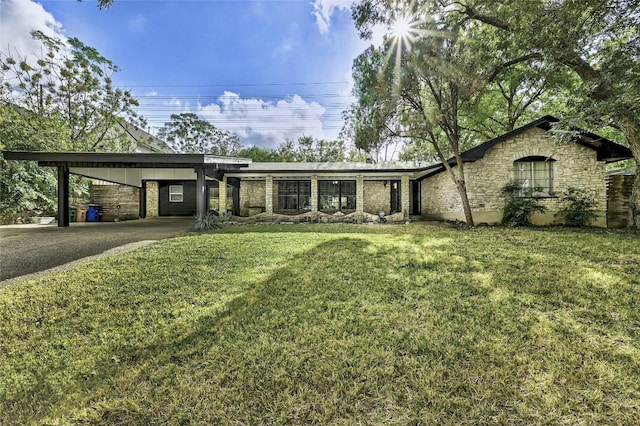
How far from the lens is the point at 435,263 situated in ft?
15.7

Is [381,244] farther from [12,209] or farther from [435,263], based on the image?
[12,209]

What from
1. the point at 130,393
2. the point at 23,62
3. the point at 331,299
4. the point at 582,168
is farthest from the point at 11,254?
the point at 582,168

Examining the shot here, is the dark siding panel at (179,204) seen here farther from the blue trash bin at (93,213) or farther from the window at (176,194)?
the blue trash bin at (93,213)

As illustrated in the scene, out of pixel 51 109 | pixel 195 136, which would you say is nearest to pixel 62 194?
pixel 51 109

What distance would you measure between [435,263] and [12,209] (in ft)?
60.8

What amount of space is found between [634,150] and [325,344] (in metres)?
11.4

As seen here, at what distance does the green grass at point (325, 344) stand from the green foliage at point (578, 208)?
6.61m

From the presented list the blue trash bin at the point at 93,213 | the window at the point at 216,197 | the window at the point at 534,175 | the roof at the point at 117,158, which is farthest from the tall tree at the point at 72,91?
the window at the point at 534,175

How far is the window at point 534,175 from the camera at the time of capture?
10.1 meters

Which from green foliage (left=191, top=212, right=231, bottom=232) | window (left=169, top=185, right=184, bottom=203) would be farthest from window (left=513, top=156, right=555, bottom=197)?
window (left=169, top=185, right=184, bottom=203)

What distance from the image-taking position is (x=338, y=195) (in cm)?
1558

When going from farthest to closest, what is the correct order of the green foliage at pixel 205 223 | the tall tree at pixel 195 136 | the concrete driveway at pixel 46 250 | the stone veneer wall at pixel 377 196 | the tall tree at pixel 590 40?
the tall tree at pixel 195 136 → the stone veneer wall at pixel 377 196 → the green foliage at pixel 205 223 → the tall tree at pixel 590 40 → the concrete driveway at pixel 46 250

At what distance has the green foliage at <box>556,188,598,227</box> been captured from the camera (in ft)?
30.8

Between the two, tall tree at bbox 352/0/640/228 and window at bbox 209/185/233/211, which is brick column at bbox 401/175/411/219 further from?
window at bbox 209/185/233/211
